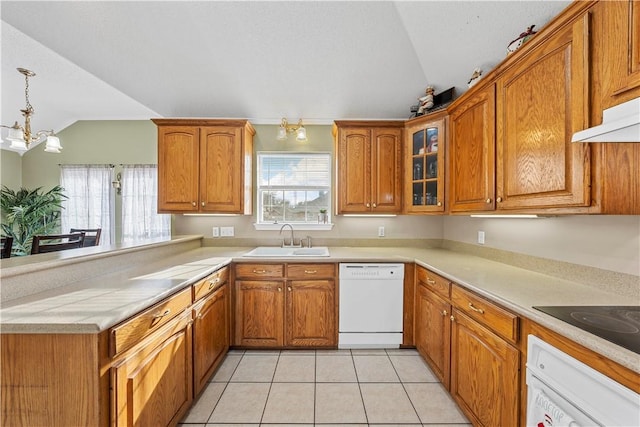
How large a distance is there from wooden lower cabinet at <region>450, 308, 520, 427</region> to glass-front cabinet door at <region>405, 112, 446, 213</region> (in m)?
1.15

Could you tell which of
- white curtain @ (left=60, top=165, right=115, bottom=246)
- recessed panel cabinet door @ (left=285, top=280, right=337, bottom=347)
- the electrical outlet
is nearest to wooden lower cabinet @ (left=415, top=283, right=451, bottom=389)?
recessed panel cabinet door @ (left=285, top=280, right=337, bottom=347)

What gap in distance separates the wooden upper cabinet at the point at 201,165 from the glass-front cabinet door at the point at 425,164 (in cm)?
175

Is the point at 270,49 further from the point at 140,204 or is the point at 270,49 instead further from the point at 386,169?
the point at 140,204

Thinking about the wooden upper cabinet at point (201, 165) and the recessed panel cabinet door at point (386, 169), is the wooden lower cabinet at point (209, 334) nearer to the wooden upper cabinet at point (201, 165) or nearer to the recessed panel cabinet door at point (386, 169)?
the wooden upper cabinet at point (201, 165)

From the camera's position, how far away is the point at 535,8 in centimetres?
173

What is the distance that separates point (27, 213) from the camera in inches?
169

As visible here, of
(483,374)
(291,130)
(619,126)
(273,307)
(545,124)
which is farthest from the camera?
(291,130)

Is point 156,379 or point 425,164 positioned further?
point 425,164

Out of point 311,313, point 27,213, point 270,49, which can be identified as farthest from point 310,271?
point 27,213

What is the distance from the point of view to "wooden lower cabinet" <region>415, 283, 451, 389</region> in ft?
6.18

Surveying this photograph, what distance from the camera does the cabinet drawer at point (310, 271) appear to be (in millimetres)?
2455

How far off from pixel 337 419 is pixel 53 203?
Result: 219 inches

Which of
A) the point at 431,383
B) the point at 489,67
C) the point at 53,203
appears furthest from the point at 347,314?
the point at 53,203

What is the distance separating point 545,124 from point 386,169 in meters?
1.56
